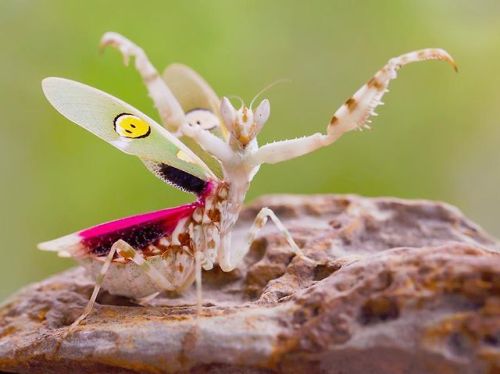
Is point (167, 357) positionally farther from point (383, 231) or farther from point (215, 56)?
point (215, 56)

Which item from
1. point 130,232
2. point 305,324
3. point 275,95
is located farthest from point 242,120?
point 275,95

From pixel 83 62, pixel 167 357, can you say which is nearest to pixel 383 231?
pixel 167 357

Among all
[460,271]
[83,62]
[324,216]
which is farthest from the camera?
[83,62]

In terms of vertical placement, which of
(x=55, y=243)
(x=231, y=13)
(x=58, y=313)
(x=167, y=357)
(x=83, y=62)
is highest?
(x=231, y=13)

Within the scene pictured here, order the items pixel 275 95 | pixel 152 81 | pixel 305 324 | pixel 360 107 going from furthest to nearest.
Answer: pixel 275 95, pixel 152 81, pixel 360 107, pixel 305 324

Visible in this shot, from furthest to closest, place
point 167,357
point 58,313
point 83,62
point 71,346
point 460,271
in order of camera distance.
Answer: point 83,62, point 58,313, point 71,346, point 167,357, point 460,271

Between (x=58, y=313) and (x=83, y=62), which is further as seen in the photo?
(x=83, y=62)

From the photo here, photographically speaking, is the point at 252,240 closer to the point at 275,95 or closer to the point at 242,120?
the point at 242,120
